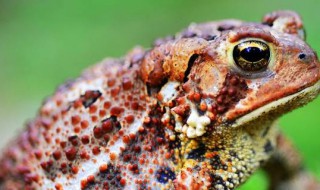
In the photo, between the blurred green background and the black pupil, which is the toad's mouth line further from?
the blurred green background

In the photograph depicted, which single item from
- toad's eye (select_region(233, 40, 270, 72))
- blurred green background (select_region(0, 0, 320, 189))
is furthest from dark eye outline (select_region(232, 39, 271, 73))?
blurred green background (select_region(0, 0, 320, 189))

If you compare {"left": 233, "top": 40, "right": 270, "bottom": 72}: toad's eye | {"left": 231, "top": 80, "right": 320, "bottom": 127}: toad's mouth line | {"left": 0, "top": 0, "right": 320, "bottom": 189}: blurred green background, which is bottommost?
{"left": 231, "top": 80, "right": 320, "bottom": 127}: toad's mouth line

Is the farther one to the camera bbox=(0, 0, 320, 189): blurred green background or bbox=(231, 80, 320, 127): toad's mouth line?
bbox=(0, 0, 320, 189): blurred green background

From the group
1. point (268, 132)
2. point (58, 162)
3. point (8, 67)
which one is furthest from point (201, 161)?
point (8, 67)

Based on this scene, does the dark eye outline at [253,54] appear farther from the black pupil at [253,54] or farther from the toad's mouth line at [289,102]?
the toad's mouth line at [289,102]

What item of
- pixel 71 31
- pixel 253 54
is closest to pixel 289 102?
pixel 253 54

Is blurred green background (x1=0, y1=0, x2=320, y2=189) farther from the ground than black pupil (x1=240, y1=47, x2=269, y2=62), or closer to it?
farther from the ground
